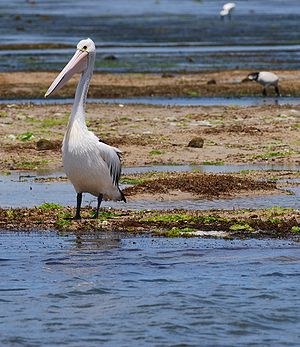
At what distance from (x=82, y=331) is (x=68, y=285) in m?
1.30

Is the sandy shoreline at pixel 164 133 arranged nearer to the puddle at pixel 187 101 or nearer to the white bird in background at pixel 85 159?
the puddle at pixel 187 101

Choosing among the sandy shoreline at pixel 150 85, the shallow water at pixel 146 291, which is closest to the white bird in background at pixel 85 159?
the shallow water at pixel 146 291

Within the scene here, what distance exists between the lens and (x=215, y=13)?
268 feet

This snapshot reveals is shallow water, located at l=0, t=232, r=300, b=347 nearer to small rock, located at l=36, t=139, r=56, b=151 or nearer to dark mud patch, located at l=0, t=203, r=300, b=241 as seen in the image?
dark mud patch, located at l=0, t=203, r=300, b=241

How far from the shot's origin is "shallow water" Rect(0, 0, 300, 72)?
39.2m

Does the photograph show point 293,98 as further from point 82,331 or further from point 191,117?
point 82,331

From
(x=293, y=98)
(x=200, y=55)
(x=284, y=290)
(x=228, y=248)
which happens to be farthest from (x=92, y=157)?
(x=200, y=55)

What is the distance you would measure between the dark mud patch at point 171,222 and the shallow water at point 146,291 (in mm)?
287

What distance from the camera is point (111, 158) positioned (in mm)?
12391

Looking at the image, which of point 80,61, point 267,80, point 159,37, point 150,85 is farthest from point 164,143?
point 159,37

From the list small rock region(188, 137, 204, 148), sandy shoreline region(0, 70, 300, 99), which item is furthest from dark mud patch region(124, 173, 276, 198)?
sandy shoreline region(0, 70, 300, 99)

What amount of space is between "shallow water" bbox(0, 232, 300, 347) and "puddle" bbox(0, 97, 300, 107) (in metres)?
15.4

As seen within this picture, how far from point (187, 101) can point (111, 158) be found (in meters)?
15.7

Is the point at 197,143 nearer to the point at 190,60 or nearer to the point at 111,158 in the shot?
the point at 111,158
